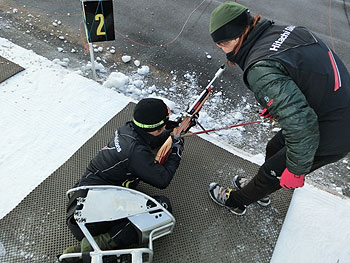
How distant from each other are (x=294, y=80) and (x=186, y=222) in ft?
5.18

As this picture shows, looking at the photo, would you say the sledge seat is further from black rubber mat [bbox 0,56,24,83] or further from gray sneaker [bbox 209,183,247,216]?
black rubber mat [bbox 0,56,24,83]

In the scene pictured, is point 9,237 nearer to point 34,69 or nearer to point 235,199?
point 235,199

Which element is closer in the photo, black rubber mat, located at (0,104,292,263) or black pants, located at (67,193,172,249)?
black pants, located at (67,193,172,249)

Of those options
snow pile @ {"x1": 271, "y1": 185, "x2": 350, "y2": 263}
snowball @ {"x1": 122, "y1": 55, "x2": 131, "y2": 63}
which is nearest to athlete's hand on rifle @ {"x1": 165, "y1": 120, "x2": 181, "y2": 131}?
snow pile @ {"x1": 271, "y1": 185, "x2": 350, "y2": 263}

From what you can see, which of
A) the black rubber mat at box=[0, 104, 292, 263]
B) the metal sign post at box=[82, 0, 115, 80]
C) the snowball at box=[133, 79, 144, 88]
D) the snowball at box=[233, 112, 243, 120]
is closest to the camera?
the black rubber mat at box=[0, 104, 292, 263]

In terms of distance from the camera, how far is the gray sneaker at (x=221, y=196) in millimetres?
2674

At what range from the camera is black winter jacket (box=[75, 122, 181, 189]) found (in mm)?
2217

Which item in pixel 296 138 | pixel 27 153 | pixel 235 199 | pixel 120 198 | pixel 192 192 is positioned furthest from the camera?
pixel 27 153

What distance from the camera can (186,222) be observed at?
2.63m

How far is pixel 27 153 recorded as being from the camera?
9.98 ft

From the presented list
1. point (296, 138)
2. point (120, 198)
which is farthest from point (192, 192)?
point (296, 138)

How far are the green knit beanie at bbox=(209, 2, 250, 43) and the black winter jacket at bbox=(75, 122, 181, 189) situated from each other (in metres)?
0.92

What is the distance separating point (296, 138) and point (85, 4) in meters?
2.68

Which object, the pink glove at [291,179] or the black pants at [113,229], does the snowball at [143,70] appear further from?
the pink glove at [291,179]
